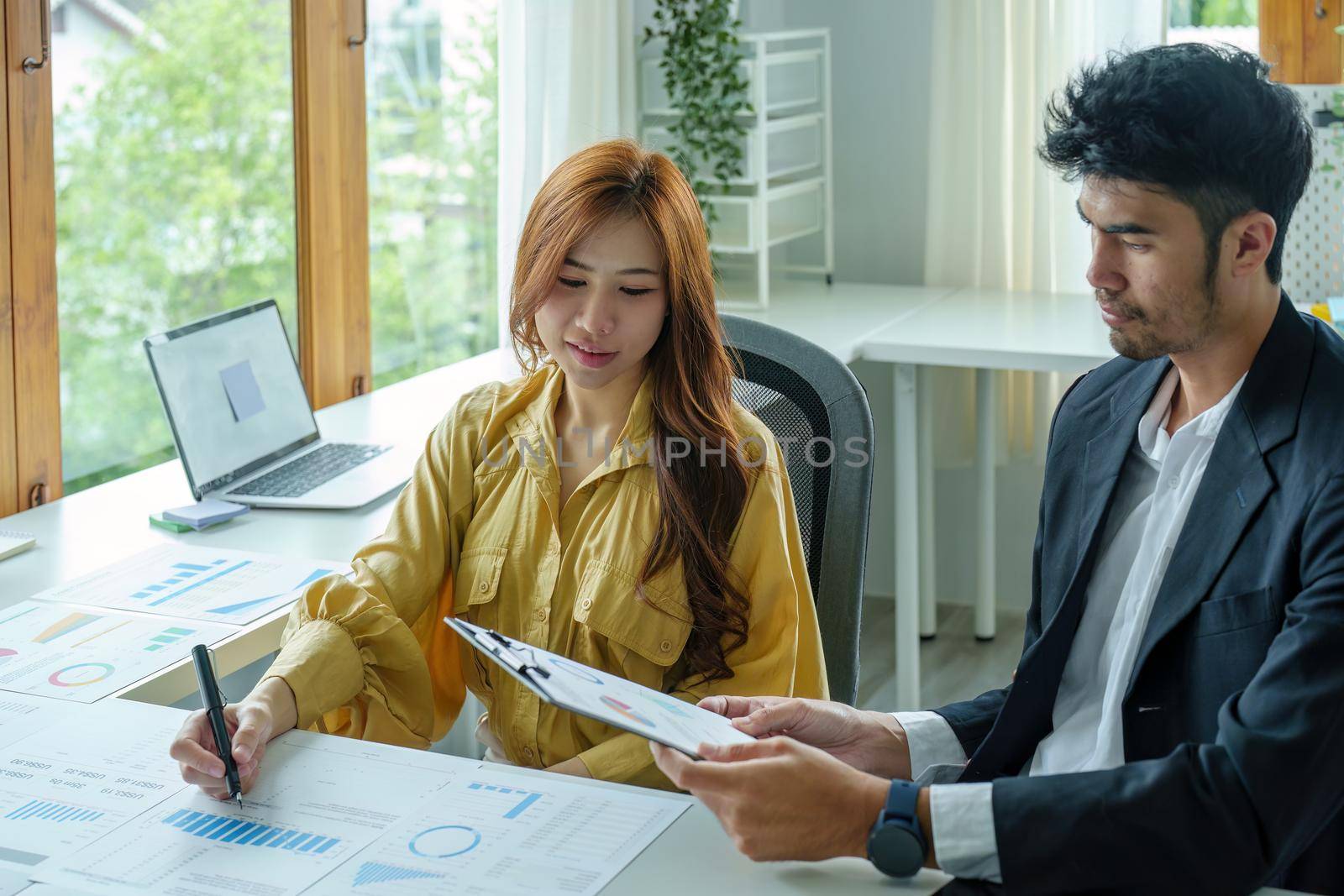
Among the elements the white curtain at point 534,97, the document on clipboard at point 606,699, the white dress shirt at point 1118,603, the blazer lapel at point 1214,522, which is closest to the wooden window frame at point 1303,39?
the white curtain at point 534,97

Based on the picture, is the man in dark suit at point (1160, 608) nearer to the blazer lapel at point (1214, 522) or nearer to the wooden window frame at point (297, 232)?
the blazer lapel at point (1214, 522)

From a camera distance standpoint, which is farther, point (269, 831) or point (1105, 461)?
point (1105, 461)

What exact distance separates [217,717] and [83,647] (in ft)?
1.22

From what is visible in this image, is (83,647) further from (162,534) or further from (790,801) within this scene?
(790,801)

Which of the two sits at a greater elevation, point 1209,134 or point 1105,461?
point 1209,134

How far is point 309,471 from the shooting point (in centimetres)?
213

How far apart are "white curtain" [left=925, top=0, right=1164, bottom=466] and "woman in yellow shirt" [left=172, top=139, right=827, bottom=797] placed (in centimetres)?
199

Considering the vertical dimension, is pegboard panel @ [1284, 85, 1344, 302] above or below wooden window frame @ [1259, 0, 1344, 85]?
below

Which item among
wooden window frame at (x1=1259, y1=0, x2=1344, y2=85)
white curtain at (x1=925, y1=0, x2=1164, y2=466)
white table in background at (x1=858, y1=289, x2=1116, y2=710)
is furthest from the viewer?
white curtain at (x1=925, y1=0, x2=1164, y2=466)

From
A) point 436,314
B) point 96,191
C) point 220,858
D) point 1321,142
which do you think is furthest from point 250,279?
point 1321,142

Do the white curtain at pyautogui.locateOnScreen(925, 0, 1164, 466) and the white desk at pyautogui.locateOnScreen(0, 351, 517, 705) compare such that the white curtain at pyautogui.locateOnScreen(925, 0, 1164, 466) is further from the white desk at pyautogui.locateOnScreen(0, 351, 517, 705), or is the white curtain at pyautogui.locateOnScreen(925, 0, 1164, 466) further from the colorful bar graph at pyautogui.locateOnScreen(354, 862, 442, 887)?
the colorful bar graph at pyautogui.locateOnScreen(354, 862, 442, 887)

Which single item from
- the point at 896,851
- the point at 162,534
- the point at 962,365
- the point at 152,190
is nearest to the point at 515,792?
the point at 896,851

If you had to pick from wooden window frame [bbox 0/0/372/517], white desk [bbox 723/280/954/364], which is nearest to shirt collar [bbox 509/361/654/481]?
wooden window frame [bbox 0/0/372/517]

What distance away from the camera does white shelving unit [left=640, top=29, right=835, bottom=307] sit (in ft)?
10.1
